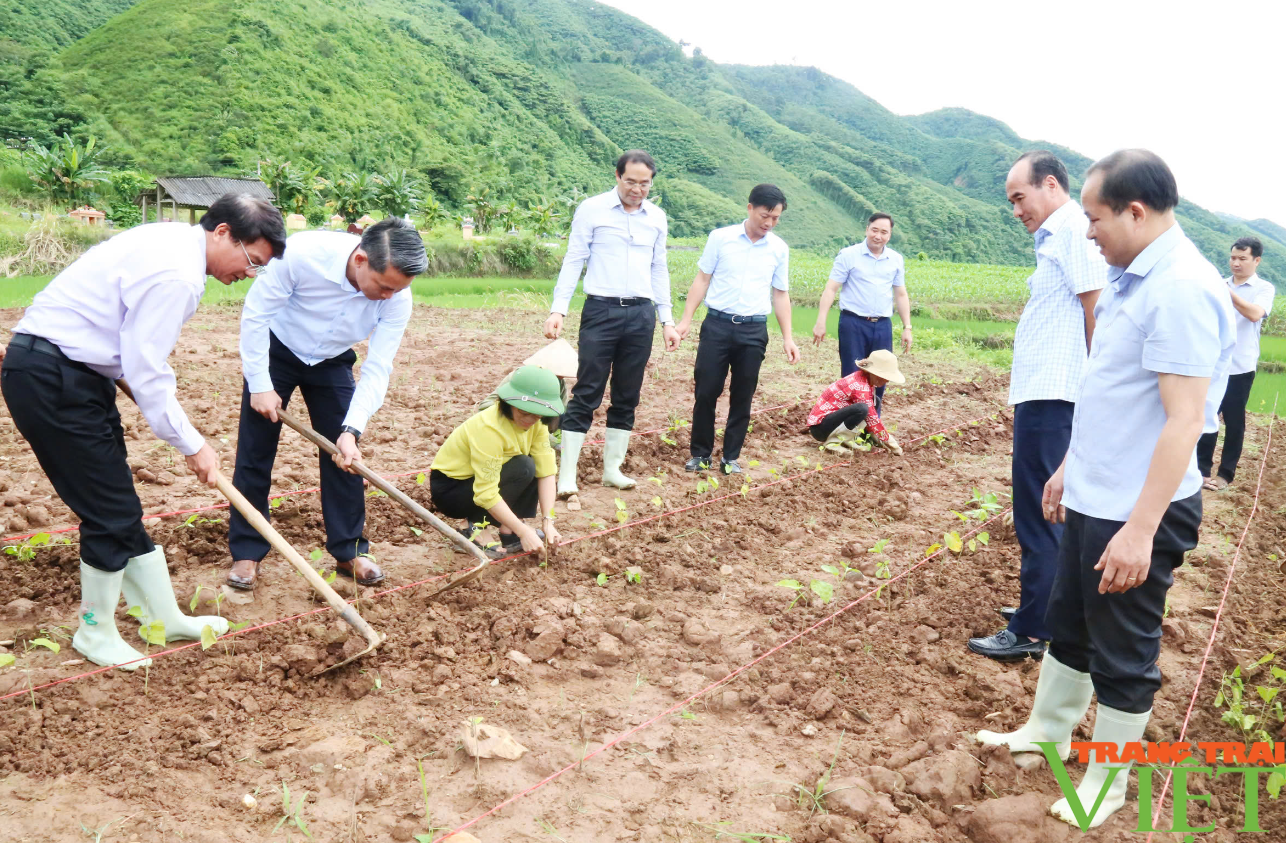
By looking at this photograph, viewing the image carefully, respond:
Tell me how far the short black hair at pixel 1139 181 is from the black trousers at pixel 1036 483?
108cm

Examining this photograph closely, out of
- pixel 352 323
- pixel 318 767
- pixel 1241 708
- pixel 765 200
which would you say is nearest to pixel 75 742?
pixel 318 767

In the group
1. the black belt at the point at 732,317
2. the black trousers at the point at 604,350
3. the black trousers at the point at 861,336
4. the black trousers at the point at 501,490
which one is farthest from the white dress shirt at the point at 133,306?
the black trousers at the point at 861,336

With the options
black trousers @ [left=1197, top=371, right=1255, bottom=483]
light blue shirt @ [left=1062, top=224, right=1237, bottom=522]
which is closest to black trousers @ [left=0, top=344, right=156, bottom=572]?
light blue shirt @ [left=1062, top=224, right=1237, bottom=522]

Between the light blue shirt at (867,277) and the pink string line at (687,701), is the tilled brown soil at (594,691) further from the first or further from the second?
the light blue shirt at (867,277)

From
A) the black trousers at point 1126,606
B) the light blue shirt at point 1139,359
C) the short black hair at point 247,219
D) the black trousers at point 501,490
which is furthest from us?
the black trousers at point 501,490

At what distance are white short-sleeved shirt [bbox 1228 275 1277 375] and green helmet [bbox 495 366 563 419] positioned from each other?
5.02m

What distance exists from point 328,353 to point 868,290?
4395 millimetres

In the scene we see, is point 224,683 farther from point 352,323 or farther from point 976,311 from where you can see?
point 976,311

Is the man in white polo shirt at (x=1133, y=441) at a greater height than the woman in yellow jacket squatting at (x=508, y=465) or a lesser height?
greater

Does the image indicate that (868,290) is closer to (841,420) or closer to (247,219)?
(841,420)

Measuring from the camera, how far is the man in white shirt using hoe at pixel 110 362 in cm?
252

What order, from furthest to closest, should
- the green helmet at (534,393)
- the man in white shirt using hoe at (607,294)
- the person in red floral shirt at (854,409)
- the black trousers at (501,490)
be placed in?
the person in red floral shirt at (854,409) → the man in white shirt using hoe at (607,294) → the black trousers at (501,490) → the green helmet at (534,393)

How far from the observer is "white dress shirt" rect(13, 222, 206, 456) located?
250cm

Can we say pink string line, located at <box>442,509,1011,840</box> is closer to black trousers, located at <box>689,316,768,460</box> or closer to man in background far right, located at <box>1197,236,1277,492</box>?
black trousers, located at <box>689,316,768,460</box>
